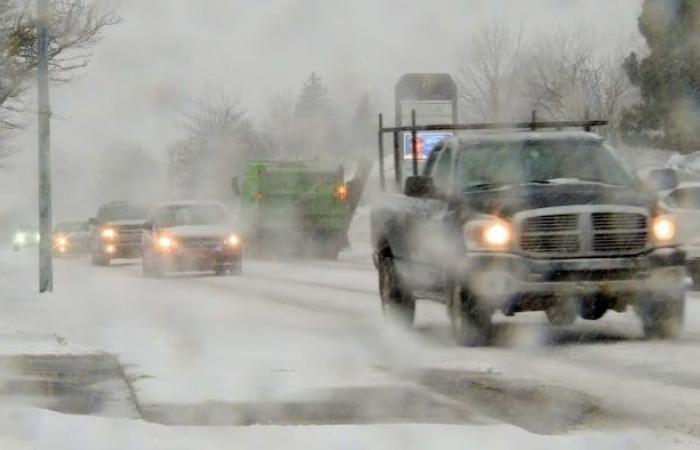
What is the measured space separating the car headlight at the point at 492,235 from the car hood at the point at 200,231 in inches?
603

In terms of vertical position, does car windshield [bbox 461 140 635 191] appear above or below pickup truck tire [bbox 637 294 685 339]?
above

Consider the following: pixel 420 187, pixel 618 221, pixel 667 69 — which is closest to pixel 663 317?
pixel 618 221

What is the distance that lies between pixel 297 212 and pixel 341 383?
2691 cm

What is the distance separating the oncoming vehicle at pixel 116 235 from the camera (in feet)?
114

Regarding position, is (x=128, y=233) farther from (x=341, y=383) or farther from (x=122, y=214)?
(x=341, y=383)

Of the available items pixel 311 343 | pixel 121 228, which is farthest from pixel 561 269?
pixel 121 228

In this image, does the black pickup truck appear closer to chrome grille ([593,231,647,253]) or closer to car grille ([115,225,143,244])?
chrome grille ([593,231,647,253])

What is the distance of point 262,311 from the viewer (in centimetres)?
1587

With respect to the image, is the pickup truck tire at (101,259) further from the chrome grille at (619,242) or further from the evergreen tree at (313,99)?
the evergreen tree at (313,99)

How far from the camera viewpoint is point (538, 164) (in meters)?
11.8

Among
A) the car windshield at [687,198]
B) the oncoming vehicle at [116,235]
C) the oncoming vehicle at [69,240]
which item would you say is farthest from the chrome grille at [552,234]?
the oncoming vehicle at [69,240]

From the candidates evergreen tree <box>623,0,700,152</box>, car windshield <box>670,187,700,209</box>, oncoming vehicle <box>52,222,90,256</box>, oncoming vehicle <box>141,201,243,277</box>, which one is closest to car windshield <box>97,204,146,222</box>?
oncoming vehicle <box>141,201,243,277</box>

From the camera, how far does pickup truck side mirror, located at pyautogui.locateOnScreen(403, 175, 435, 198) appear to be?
39.4 ft

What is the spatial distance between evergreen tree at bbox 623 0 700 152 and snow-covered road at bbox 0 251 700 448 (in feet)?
5.85
